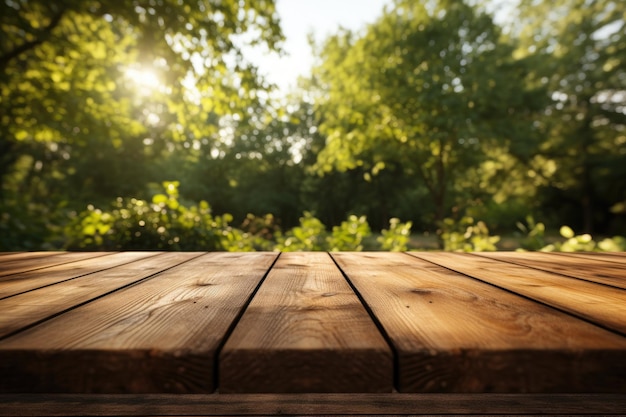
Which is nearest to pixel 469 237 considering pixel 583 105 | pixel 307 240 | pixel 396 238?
pixel 396 238

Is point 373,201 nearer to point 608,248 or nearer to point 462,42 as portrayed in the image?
point 462,42

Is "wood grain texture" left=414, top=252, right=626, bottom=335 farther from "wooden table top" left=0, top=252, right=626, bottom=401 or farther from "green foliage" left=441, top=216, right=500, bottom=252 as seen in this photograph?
"green foliage" left=441, top=216, right=500, bottom=252

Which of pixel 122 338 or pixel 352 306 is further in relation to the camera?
pixel 352 306

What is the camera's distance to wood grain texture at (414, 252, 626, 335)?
821mm

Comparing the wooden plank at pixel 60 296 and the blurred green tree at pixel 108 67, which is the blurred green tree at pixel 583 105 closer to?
the blurred green tree at pixel 108 67

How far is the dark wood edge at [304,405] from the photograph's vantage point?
0.71 metres

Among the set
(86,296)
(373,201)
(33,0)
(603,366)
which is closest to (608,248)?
(603,366)

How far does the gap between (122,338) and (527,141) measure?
43.9 ft

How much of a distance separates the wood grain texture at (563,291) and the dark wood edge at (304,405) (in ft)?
0.53

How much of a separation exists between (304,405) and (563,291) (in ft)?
2.72

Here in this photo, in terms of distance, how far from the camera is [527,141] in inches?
463

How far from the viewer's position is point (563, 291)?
1081 millimetres

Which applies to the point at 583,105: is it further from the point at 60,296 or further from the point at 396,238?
the point at 60,296

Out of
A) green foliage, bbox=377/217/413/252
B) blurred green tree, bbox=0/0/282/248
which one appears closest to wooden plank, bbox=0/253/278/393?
green foliage, bbox=377/217/413/252
